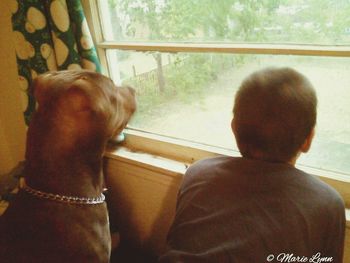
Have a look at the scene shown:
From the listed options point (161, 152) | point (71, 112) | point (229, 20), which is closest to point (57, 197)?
point (71, 112)

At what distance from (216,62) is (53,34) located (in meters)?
0.66

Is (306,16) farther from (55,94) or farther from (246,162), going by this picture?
(55,94)

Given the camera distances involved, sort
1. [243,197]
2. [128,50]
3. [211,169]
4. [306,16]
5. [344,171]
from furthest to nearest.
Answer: [128,50] < [344,171] < [306,16] < [211,169] < [243,197]

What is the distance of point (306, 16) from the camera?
0.96 m

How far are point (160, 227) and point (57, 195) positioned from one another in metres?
0.62

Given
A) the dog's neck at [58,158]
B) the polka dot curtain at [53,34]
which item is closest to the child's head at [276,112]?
the dog's neck at [58,158]

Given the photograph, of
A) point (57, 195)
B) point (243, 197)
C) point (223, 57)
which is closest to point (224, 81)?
point (223, 57)

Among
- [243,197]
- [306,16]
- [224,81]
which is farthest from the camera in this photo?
[224,81]

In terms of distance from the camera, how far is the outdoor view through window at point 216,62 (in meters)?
0.97

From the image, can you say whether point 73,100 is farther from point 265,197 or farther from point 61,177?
point 265,197

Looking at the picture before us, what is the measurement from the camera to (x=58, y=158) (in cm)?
97

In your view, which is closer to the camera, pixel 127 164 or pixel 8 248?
pixel 8 248

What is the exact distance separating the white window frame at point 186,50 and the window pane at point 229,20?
0.03 metres

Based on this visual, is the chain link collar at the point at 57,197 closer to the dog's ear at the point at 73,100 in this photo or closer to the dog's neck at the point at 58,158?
the dog's neck at the point at 58,158
